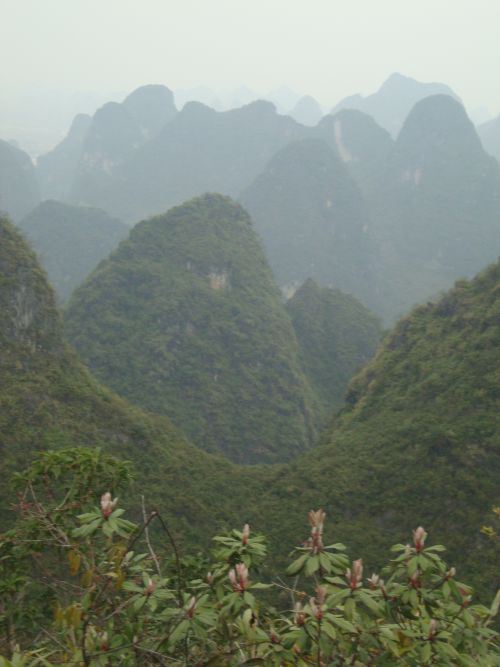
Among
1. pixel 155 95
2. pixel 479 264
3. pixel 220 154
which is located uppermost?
pixel 155 95

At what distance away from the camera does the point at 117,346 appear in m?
32.0

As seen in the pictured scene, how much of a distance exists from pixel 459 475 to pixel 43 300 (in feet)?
53.6

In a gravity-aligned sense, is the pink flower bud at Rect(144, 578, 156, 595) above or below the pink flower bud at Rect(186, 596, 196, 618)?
above

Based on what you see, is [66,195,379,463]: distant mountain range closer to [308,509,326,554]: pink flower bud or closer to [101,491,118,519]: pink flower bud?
[101,491,118,519]: pink flower bud

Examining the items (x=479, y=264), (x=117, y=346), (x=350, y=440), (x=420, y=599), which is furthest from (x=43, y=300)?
(x=479, y=264)

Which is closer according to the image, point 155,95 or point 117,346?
point 117,346

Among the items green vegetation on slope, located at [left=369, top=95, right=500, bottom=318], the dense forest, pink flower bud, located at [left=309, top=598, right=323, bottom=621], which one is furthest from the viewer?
green vegetation on slope, located at [left=369, top=95, right=500, bottom=318]

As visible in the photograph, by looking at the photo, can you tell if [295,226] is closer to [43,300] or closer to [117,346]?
[117,346]

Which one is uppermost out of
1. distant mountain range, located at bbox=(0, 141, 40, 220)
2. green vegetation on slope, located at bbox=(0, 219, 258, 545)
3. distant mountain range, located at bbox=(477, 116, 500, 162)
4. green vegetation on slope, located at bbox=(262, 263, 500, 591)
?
distant mountain range, located at bbox=(0, 141, 40, 220)

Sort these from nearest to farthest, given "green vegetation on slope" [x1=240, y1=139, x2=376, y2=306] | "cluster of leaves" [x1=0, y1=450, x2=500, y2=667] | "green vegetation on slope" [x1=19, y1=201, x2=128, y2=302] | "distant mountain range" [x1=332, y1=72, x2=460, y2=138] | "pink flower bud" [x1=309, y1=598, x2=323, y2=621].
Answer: "pink flower bud" [x1=309, y1=598, x2=323, y2=621]
"cluster of leaves" [x1=0, y1=450, x2=500, y2=667]
"green vegetation on slope" [x1=19, y1=201, x2=128, y2=302]
"green vegetation on slope" [x1=240, y1=139, x2=376, y2=306]
"distant mountain range" [x1=332, y1=72, x2=460, y2=138]

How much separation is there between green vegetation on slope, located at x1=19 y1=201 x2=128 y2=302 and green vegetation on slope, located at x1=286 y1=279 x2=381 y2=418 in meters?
33.0

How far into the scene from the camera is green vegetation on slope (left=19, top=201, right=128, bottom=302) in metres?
67.9

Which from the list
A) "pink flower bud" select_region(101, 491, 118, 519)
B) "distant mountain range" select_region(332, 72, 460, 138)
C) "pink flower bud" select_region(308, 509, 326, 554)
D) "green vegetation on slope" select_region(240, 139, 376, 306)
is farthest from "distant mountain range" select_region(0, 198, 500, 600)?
"distant mountain range" select_region(332, 72, 460, 138)

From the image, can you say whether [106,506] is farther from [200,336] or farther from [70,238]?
[70,238]
